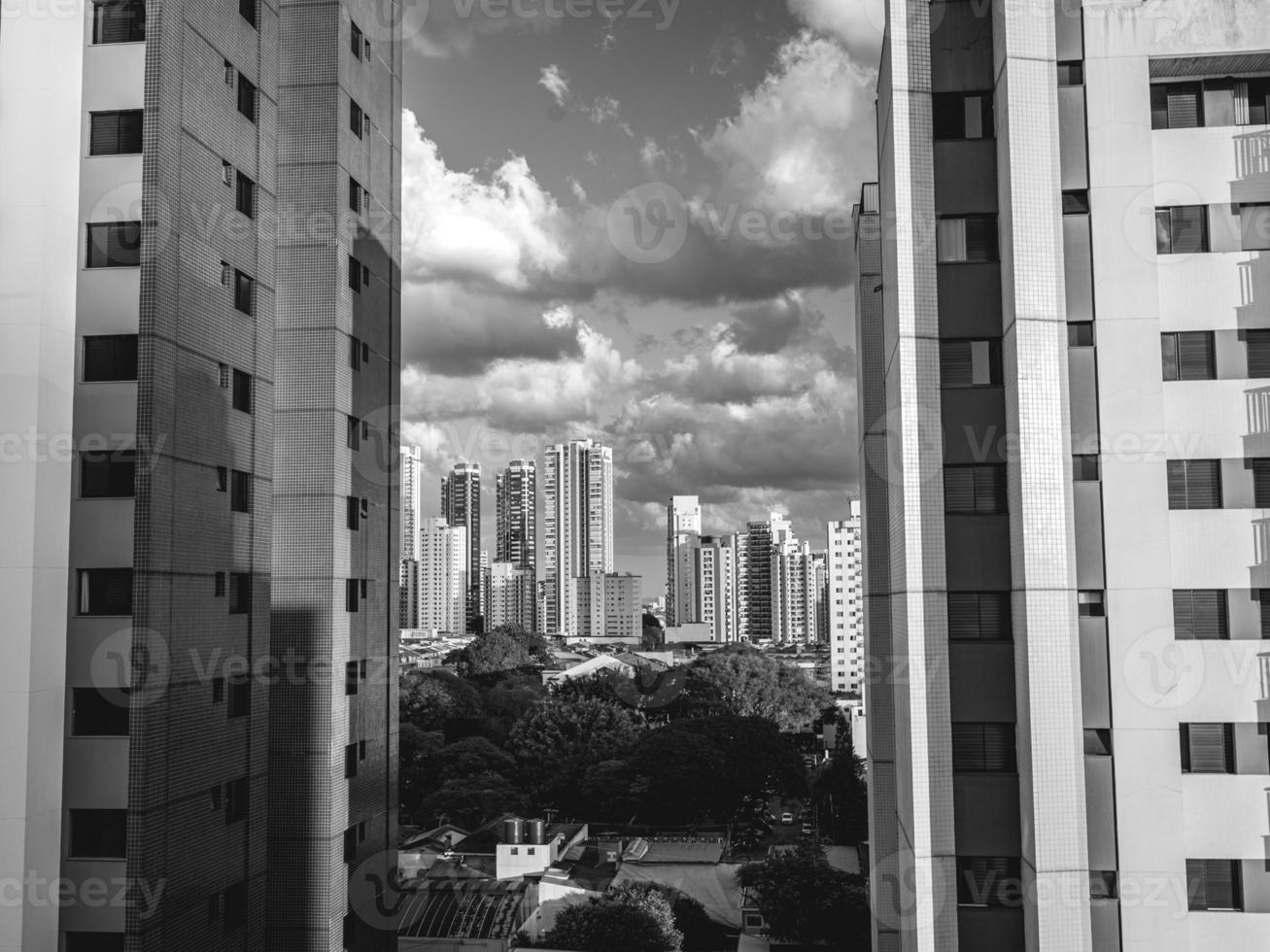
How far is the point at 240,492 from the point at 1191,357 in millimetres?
12512

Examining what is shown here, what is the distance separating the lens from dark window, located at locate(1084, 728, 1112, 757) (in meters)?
9.93

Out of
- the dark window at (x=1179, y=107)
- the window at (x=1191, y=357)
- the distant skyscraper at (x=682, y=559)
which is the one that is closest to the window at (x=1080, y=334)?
the window at (x=1191, y=357)

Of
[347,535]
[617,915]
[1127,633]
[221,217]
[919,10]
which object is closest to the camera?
[1127,633]

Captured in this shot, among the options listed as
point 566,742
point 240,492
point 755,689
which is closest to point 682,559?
point 755,689

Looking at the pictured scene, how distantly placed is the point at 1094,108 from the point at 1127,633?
5.49 meters

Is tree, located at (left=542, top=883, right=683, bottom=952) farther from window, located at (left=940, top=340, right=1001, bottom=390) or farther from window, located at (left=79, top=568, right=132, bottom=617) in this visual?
window, located at (left=940, top=340, right=1001, bottom=390)

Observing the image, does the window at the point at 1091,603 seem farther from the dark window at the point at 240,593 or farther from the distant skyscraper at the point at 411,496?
the distant skyscraper at the point at 411,496

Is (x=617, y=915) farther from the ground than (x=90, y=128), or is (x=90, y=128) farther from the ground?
(x=90, y=128)

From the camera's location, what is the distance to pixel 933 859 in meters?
10.2

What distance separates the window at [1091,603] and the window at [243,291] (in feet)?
39.0

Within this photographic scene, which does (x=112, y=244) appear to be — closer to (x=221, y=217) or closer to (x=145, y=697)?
(x=221, y=217)

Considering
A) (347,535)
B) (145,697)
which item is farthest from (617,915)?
(145,697)

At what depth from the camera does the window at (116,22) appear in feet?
42.2

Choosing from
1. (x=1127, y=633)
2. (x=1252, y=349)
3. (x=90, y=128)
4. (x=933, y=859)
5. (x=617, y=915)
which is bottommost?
(x=617, y=915)
